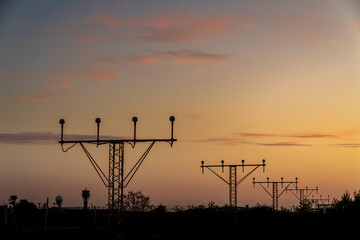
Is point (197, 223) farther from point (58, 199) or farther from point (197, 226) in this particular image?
point (58, 199)

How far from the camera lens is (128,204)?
117250mm

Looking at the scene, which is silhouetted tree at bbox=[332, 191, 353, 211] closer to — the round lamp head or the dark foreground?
the dark foreground

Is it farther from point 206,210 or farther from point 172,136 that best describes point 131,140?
point 206,210

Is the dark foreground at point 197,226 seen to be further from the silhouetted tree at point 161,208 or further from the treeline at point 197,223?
the silhouetted tree at point 161,208

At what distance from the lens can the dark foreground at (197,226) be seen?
43.2 meters

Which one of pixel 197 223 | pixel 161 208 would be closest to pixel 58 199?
pixel 197 223

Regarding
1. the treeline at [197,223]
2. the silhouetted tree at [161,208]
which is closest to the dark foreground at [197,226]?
the treeline at [197,223]

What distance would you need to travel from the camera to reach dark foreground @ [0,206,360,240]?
43.2 metres

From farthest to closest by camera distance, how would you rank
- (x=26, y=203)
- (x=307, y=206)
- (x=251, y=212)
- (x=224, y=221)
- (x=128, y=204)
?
(x=128, y=204) → (x=307, y=206) → (x=26, y=203) → (x=251, y=212) → (x=224, y=221)

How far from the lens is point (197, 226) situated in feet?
200

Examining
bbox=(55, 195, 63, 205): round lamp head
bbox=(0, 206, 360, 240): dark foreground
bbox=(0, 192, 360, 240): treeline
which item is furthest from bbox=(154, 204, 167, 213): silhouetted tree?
bbox=(55, 195, 63, 205): round lamp head

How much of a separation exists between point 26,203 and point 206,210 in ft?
91.1

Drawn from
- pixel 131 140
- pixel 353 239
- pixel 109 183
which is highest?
pixel 131 140

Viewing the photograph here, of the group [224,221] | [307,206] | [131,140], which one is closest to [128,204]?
[307,206]
